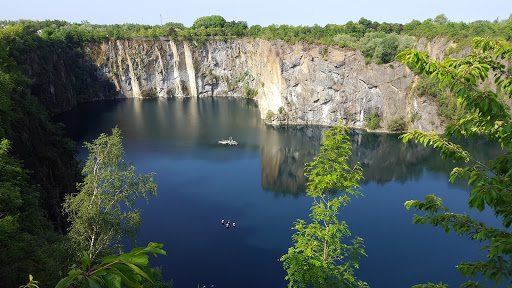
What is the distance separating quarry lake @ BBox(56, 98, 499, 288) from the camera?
23.8m

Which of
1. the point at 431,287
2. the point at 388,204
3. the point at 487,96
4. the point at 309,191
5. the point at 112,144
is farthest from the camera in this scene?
the point at 388,204

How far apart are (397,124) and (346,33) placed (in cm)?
2721

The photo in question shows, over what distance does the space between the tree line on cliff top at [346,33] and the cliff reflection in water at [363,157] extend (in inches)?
602

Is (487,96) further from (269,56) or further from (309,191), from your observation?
(269,56)

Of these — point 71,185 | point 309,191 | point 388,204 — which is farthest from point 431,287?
point 388,204

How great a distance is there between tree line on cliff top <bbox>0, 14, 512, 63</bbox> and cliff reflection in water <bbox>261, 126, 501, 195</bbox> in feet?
50.2

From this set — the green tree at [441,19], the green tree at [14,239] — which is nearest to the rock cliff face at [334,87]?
the green tree at [441,19]

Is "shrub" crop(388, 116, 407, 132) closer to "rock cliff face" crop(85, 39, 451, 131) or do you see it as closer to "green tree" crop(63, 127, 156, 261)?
"rock cliff face" crop(85, 39, 451, 131)

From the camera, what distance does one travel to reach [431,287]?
16.3 ft

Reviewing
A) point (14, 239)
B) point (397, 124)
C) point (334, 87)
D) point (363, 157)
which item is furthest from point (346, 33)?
point (14, 239)

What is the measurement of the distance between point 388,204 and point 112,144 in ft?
89.1

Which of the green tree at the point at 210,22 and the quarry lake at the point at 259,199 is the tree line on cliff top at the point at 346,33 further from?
the quarry lake at the point at 259,199

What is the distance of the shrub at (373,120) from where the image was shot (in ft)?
190

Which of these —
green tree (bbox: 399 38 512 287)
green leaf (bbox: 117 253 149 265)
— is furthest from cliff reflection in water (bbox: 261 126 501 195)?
green leaf (bbox: 117 253 149 265)
